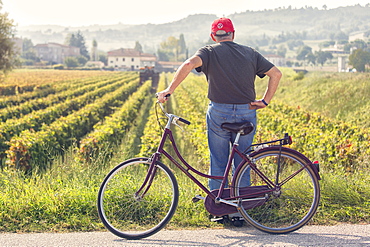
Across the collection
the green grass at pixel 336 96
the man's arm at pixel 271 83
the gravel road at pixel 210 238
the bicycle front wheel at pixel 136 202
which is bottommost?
the green grass at pixel 336 96

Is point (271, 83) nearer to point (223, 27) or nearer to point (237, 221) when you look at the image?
point (223, 27)

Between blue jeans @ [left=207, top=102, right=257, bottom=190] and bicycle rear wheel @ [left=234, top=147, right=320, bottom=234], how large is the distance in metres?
0.21

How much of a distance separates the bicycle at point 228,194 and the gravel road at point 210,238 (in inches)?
3.7

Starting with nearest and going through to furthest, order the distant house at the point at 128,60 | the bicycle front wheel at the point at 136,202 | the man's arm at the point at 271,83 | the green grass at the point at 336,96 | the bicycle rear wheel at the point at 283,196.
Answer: the bicycle front wheel at the point at 136,202 < the bicycle rear wheel at the point at 283,196 < the man's arm at the point at 271,83 < the green grass at the point at 336,96 < the distant house at the point at 128,60

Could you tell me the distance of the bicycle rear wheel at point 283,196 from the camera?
4.06 m

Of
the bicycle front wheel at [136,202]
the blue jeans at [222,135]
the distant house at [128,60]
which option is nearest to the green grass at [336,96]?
the blue jeans at [222,135]

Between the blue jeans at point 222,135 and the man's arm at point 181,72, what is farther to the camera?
the blue jeans at point 222,135

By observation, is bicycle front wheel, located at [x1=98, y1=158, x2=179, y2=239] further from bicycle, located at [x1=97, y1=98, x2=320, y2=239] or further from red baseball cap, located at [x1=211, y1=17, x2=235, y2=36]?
red baseball cap, located at [x1=211, y1=17, x2=235, y2=36]

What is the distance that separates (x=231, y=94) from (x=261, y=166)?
0.73 meters

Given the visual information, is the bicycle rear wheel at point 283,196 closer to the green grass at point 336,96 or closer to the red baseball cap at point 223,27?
the red baseball cap at point 223,27

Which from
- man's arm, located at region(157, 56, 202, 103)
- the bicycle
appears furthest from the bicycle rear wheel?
man's arm, located at region(157, 56, 202, 103)

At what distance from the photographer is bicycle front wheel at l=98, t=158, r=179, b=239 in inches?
155

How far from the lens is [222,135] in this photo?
430 centimetres

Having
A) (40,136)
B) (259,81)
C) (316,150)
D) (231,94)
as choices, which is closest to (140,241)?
(231,94)
